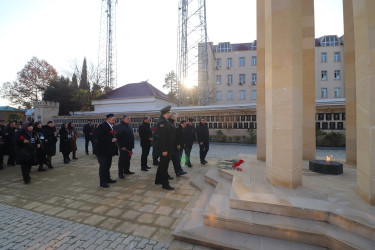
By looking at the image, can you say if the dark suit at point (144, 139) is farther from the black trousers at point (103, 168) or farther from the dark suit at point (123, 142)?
the black trousers at point (103, 168)

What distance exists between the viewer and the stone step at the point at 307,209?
219 cm

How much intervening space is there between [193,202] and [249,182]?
124cm

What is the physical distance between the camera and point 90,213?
3293mm

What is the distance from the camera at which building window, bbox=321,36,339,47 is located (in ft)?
93.2

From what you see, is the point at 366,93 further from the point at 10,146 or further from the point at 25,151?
the point at 10,146

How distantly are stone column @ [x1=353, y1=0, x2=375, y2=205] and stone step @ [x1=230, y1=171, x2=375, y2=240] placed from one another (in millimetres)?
634

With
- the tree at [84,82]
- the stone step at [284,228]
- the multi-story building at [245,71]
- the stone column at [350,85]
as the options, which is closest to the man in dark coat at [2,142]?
the stone step at [284,228]

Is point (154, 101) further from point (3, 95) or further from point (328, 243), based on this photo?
point (3, 95)

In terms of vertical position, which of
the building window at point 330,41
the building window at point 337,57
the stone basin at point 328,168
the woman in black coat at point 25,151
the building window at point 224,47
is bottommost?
the stone basin at point 328,168

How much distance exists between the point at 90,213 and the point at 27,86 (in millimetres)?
36973

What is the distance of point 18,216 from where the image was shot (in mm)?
3244

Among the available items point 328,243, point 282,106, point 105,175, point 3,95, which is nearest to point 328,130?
point 282,106

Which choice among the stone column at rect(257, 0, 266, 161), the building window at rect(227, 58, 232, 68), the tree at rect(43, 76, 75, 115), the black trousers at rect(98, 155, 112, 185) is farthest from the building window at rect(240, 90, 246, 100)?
the black trousers at rect(98, 155, 112, 185)

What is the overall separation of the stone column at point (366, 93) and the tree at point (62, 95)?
3140 cm
